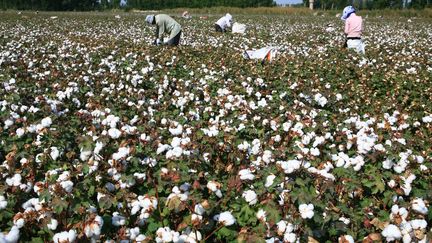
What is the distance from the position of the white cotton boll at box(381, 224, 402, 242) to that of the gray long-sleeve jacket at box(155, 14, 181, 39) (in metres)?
10.5

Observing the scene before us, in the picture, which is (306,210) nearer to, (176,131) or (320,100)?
(176,131)

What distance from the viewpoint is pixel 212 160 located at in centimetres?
372

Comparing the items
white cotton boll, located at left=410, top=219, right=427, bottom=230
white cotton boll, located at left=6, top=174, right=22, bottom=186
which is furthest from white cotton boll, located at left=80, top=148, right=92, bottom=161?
white cotton boll, located at left=410, top=219, right=427, bottom=230

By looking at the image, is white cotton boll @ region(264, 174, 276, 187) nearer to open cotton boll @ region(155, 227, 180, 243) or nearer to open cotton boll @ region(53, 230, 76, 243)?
open cotton boll @ region(155, 227, 180, 243)

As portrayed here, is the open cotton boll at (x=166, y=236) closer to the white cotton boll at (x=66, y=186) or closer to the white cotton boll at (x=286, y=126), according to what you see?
the white cotton boll at (x=66, y=186)

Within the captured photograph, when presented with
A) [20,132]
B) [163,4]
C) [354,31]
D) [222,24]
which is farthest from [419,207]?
[163,4]

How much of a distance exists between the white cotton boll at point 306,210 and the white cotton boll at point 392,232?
0.42 metres

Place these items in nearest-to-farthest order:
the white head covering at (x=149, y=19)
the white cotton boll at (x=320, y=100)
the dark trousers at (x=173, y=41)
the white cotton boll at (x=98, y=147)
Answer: the white cotton boll at (x=98, y=147), the white cotton boll at (x=320, y=100), the white head covering at (x=149, y=19), the dark trousers at (x=173, y=41)

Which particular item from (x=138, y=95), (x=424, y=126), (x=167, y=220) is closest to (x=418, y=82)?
Answer: (x=424, y=126)

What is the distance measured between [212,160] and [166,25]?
912 cm

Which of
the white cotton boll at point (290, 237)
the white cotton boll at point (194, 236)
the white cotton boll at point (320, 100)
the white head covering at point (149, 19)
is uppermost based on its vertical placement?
the white head covering at point (149, 19)

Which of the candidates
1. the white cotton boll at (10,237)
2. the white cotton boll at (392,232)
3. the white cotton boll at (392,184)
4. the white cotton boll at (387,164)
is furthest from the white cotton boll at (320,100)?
the white cotton boll at (10,237)

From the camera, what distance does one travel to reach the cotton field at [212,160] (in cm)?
246

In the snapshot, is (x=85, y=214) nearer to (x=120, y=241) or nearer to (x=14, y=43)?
(x=120, y=241)
